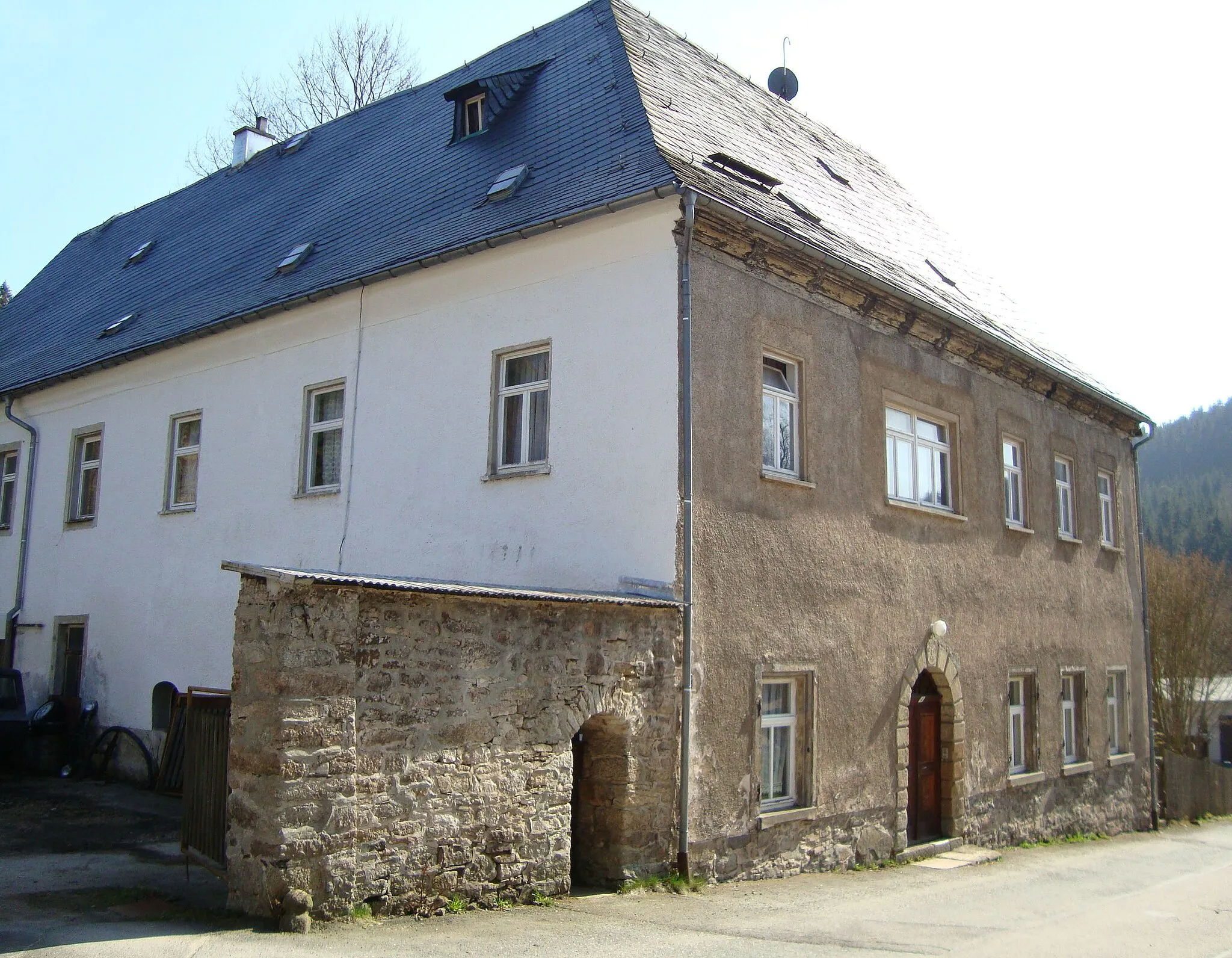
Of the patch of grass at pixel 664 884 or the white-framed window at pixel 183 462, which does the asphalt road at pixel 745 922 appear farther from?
the white-framed window at pixel 183 462

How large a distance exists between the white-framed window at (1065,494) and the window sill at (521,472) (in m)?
9.30

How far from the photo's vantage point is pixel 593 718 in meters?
9.64

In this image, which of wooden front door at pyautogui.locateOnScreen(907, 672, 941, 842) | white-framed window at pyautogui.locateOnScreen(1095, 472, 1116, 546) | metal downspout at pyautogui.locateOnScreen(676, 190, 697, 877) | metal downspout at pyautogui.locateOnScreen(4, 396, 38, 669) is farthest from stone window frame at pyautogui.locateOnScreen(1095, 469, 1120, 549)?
metal downspout at pyautogui.locateOnScreen(4, 396, 38, 669)

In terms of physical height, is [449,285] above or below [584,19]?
below

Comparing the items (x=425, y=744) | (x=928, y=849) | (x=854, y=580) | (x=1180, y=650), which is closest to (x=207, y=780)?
(x=425, y=744)

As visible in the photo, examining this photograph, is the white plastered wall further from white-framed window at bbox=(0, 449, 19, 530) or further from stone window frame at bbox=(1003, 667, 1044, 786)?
stone window frame at bbox=(1003, 667, 1044, 786)

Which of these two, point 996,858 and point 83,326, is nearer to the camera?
point 996,858

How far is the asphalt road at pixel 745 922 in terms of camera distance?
275 inches

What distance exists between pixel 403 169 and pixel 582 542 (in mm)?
7269

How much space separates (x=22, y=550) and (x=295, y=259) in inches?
287

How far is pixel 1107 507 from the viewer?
1922 centimetres

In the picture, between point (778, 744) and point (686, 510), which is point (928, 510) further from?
point (686, 510)

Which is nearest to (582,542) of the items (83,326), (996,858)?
(996,858)

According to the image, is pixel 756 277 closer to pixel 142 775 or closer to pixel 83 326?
pixel 142 775
